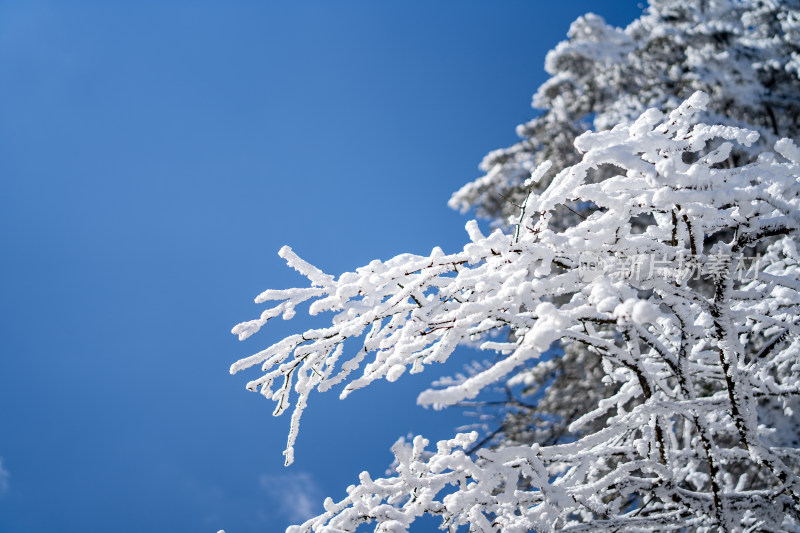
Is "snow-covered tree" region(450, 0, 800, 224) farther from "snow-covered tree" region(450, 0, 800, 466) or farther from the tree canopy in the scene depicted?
the tree canopy

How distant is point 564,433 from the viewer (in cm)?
679

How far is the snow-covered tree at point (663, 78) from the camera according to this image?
25.3ft

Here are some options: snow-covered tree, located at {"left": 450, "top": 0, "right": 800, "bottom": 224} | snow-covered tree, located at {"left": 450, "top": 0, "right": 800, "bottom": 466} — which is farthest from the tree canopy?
snow-covered tree, located at {"left": 450, "top": 0, "right": 800, "bottom": 224}

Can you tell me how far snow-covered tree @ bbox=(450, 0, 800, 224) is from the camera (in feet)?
25.3

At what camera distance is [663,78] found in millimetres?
8305

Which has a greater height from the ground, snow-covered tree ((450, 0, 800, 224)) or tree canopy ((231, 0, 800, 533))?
snow-covered tree ((450, 0, 800, 224))

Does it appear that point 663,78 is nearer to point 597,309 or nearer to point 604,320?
point 604,320

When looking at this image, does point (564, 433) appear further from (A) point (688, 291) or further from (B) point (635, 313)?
(B) point (635, 313)

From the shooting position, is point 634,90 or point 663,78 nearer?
point 663,78

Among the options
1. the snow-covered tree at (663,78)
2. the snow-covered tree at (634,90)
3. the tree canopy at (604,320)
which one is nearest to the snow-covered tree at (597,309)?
the tree canopy at (604,320)

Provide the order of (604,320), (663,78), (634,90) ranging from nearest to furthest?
(604,320)
(663,78)
(634,90)

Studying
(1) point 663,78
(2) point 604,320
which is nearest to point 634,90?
(1) point 663,78

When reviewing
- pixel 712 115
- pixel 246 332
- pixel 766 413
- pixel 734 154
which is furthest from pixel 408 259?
pixel 734 154

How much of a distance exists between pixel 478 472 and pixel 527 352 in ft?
3.00
